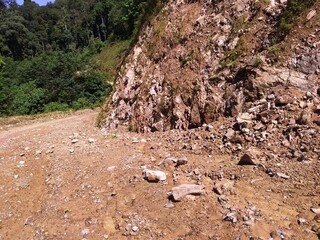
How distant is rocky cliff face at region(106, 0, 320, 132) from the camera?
5961mm

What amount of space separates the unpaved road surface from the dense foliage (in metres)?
6.97

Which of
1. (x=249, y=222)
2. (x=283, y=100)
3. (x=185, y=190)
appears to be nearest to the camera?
(x=249, y=222)

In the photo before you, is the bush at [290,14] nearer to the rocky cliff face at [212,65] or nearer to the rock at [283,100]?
the rocky cliff face at [212,65]

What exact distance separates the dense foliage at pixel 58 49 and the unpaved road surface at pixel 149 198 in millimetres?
6968

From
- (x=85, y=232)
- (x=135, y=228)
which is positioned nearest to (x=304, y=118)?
(x=135, y=228)

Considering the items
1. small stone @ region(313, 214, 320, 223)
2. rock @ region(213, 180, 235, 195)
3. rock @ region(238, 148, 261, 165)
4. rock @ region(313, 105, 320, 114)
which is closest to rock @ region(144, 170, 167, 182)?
rock @ region(213, 180, 235, 195)

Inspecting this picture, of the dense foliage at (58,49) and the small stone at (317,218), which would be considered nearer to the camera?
the small stone at (317,218)

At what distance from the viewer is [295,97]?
18.3 feet

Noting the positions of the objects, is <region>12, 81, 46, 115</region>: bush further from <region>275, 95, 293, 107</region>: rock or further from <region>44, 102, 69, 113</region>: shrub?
<region>275, 95, 293, 107</region>: rock

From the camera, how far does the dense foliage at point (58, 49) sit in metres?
18.0

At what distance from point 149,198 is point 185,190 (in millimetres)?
609

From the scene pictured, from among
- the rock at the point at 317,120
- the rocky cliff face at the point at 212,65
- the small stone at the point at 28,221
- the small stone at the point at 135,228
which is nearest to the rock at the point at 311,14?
the rocky cliff face at the point at 212,65

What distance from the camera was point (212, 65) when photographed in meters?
7.25

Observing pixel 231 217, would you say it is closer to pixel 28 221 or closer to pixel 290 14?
pixel 28 221
